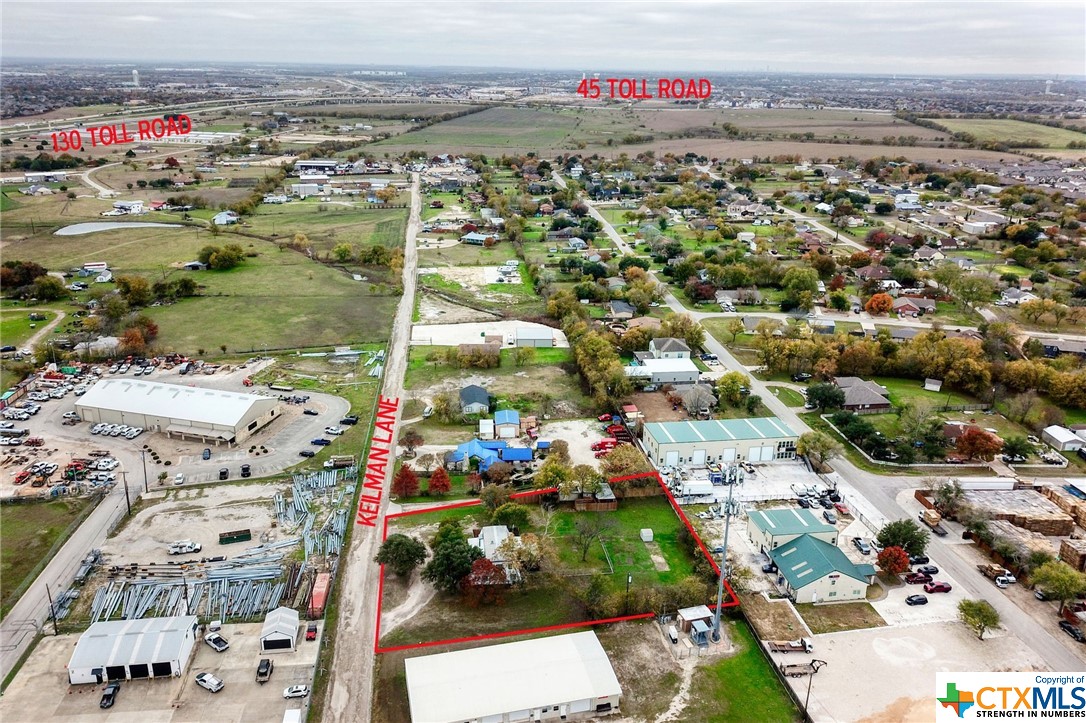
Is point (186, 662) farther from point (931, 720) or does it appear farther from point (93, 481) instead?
point (931, 720)

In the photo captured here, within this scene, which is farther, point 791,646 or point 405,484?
point 405,484

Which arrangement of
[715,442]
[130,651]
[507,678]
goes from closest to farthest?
1. [507,678]
2. [130,651]
3. [715,442]

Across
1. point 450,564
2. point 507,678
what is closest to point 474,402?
point 450,564

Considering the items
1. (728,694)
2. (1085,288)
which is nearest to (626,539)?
(728,694)

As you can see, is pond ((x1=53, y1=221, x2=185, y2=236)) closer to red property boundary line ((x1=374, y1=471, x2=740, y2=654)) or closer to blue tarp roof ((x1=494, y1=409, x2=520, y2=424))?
blue tarp roof ((x1=494, y1=409, x2=520, y2=424))

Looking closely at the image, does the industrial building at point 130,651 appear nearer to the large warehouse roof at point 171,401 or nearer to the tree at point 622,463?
the large warehouse roof at point 171,401

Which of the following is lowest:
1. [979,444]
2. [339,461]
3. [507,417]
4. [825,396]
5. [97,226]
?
[339,461]

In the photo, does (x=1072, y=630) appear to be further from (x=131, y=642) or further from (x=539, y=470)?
(x=131, y=642)

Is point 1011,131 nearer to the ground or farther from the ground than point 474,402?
farther from the ground
